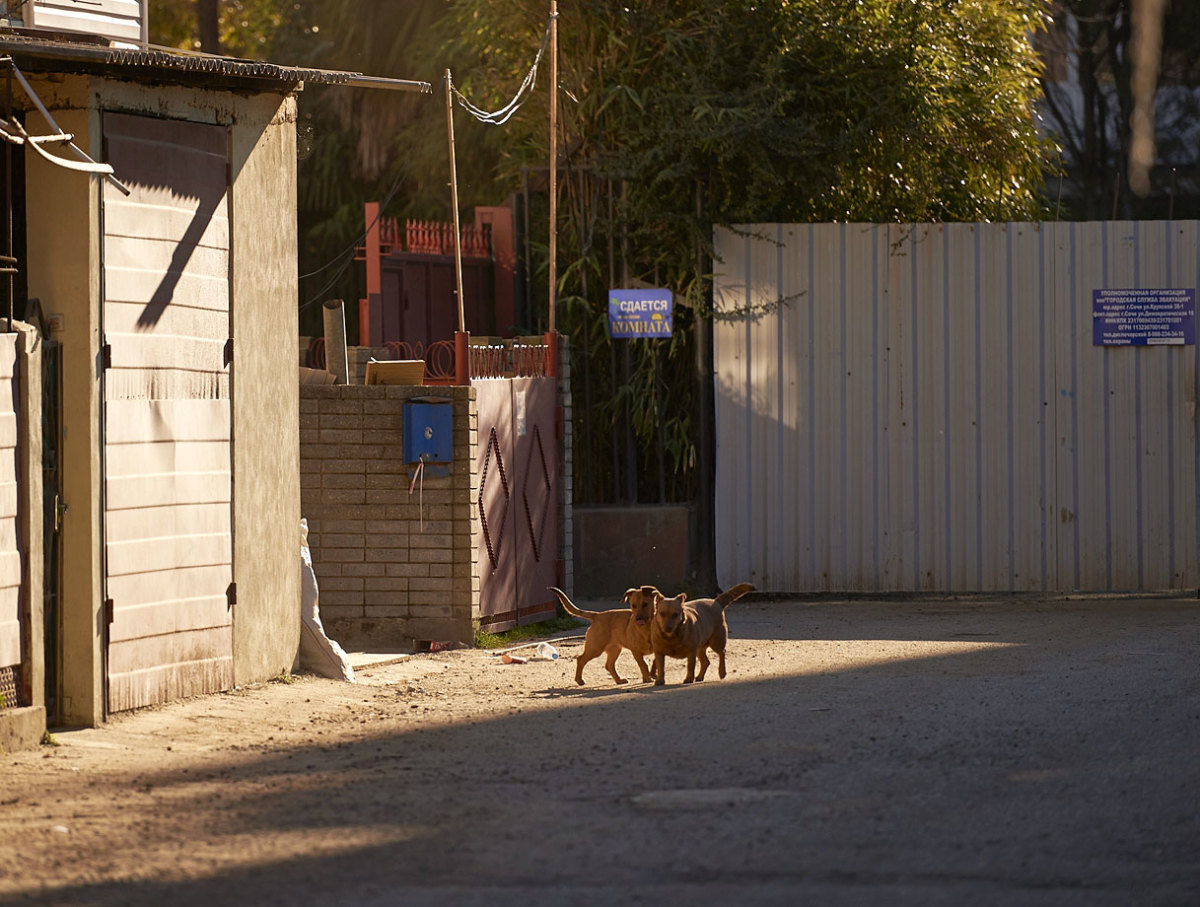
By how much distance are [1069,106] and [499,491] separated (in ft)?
59.0

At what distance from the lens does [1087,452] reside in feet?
46.1

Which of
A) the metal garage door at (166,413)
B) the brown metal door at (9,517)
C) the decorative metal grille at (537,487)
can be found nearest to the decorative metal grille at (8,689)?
the brown metal door at (9,517)

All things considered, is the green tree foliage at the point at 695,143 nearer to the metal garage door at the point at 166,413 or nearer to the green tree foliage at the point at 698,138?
the green tree foliage at the point at 698,138

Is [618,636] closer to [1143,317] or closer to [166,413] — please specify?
[166,413]

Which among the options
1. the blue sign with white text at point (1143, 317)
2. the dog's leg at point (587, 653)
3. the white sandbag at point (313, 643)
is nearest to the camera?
the dog's leg at point (587, 653)

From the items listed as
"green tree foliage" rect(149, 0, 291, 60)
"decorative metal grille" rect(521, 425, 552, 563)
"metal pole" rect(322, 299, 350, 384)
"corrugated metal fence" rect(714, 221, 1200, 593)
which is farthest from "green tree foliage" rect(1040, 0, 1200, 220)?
"metal pole" rect(322, 299, 350, 384)

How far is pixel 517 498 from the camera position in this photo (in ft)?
41.8

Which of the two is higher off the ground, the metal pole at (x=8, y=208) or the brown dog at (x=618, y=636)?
the metal pole at (x=8, y=208)

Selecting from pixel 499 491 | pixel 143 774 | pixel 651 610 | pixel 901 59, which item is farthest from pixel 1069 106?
pixel 143 774

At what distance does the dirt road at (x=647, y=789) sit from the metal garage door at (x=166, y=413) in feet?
1.27

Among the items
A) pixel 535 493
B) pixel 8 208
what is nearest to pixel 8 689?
pixel 8 208

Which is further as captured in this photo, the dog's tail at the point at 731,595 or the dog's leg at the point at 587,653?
the dog's tail at the point at 731,595

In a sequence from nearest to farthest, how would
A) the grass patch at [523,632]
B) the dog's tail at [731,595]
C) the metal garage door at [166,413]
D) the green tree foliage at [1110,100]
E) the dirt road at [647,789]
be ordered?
the dirt road at [647,789]
the metal garage door at [166,413]
the dog's tail at [731,595]
the grass patch at [523,632]
the green tree foliage at [1110,100]

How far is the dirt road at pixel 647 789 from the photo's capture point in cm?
550
